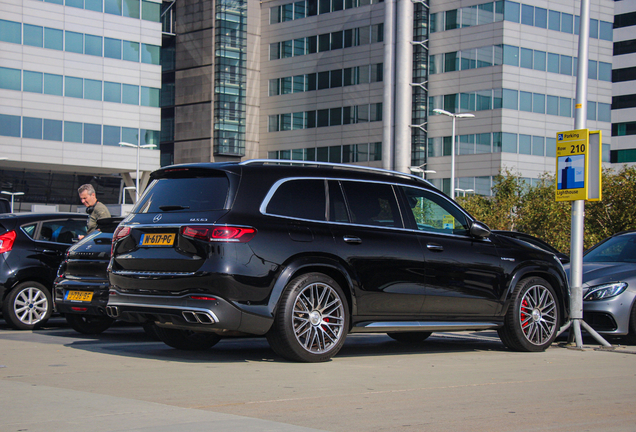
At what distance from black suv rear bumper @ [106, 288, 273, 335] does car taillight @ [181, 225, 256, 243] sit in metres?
0.51

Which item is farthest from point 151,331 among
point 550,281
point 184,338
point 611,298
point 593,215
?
point 593,215

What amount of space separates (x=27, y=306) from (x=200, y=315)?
5.18 m

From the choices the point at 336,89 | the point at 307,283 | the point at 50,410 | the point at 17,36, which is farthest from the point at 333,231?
the point at 336,89

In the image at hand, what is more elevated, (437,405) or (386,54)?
(386,54)

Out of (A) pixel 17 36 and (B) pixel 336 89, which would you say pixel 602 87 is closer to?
(B) pixel 336 89

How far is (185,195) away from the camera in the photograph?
24.7ft

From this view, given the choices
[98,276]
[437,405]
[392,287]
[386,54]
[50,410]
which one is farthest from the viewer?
[386,54]

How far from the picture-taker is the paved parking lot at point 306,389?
16.1ft

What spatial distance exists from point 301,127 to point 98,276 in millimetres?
64666

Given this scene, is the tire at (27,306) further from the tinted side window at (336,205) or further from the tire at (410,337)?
the tinted side window at (336,205)

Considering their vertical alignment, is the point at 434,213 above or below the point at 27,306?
above

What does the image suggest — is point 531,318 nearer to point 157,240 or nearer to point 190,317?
point 190,317

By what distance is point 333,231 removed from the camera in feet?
25.0

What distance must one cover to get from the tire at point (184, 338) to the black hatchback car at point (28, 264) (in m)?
3.35
